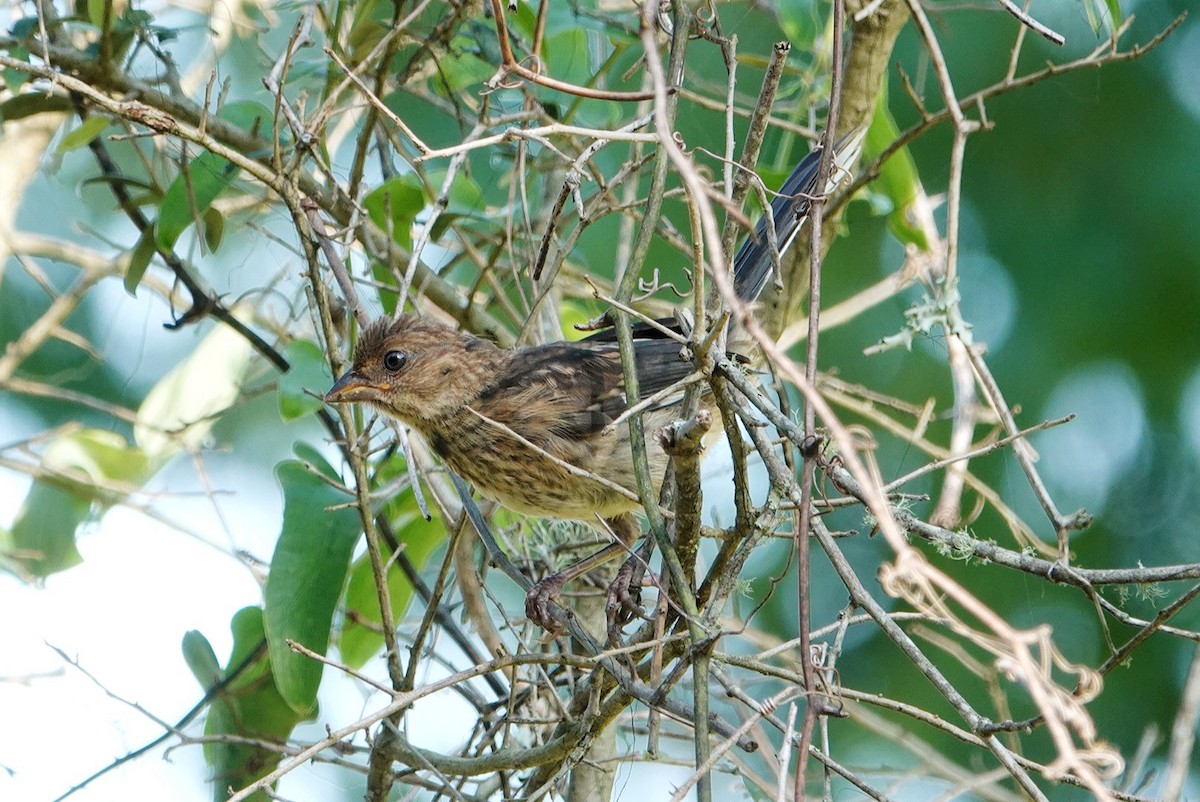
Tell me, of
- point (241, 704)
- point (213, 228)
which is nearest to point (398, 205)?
point (213, 228)

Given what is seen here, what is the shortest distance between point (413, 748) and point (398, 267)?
1.39 metres

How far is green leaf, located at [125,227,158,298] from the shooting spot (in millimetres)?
3254

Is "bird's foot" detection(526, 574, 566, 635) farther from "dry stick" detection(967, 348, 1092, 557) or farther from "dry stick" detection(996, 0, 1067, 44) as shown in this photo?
"dry stick" detection(996, 0, 1067, 44)

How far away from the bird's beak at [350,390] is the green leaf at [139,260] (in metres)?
0.62

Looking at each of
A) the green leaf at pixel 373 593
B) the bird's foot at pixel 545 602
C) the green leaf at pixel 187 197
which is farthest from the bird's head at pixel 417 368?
the bird's foot at pixel 545 602

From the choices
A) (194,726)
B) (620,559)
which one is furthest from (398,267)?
(194,726)

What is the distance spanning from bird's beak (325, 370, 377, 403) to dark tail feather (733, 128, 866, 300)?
1014 mm

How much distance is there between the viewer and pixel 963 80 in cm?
625

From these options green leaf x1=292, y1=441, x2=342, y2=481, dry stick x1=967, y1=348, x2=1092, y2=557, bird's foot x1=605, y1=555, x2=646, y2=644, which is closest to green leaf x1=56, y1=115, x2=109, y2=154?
green leaf x1=292, y1=441, x2=342, y2=481

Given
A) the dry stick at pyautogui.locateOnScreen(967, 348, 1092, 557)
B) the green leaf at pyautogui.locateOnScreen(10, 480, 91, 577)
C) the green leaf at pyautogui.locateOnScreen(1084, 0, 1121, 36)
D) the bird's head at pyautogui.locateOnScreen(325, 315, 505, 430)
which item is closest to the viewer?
the dry stick at pyautogui.locateOnScreen(967, 348, 1092, 557)

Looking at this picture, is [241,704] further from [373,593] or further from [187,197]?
[187,197]

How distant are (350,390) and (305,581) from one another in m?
0.59

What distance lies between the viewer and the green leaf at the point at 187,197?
3.05 m

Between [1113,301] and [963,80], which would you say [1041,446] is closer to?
[1113,301]
